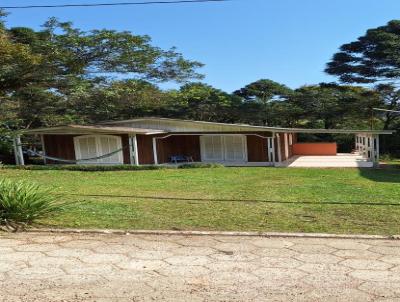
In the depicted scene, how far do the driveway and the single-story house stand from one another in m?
20.0

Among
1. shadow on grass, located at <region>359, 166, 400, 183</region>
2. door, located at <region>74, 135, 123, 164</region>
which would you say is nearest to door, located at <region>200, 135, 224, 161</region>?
door, located at <region>74, 135, 123, 164</region>

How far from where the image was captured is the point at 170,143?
29.4 meters

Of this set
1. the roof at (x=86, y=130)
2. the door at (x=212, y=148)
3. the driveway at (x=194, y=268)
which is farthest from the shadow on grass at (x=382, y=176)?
the roof at (x=86, y=130)

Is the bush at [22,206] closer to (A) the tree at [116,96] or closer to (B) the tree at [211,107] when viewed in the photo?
(A) the tree at [116,96]

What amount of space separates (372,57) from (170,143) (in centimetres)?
1865

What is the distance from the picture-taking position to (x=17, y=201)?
6516 mm

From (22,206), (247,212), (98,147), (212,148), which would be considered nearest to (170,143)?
(212,148)

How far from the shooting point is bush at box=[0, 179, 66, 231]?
6.40 m

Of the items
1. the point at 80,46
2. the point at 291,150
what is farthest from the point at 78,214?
the point at 291,150

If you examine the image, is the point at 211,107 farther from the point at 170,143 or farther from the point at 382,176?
the point at 382,176

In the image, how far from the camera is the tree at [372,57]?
1422 inches

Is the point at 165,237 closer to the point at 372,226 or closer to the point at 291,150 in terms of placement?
the point at 372,226

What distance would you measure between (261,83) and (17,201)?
38340mm

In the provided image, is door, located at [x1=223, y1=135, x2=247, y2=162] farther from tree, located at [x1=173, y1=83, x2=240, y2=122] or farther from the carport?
tree, located at [x1=173, y1=83, x2=240, y2=122]
